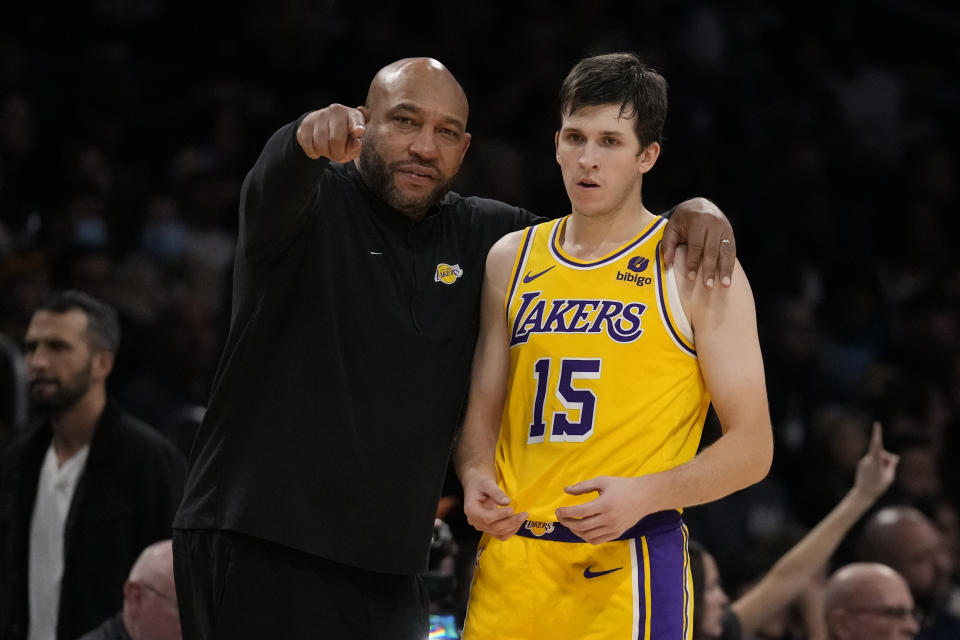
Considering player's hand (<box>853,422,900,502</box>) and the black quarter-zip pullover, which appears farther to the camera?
player's hand (<box>853,422,900,502</box>)

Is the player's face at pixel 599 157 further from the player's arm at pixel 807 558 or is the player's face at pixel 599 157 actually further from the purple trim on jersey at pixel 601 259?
the player's arm at pixel 807 558

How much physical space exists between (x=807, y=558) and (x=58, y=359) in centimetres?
367

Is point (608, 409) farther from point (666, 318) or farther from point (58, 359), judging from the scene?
point (58, 359)

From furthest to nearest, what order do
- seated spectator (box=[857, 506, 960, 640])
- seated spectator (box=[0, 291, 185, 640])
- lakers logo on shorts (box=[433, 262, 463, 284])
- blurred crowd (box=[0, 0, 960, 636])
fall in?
blurred crowd (box=[0, 0, 960, 636])
seated spectator (box=[857, 506, 960, 640])
seated spectator (box=[0, 291, 185, 640])
lakers logo on shorts (box=[433, 262, 463, 284])

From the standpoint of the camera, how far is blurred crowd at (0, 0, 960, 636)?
890cm

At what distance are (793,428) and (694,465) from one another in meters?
7.13

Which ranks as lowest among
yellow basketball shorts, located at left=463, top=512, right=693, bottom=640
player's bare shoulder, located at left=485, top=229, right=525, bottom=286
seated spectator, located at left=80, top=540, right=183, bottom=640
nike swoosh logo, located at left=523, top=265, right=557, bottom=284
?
seated spectator, located at left=80, top=540, right=183, bottom=640

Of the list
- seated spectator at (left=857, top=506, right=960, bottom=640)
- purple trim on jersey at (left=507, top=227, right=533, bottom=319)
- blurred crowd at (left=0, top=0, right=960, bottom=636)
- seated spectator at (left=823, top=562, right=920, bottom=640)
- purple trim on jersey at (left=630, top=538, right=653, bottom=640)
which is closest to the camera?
purple trim on jersey at (left=630, top=538, right=653, bottom=640)

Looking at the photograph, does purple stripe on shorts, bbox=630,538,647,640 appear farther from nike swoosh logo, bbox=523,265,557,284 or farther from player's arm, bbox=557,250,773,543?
nike swoosh logo, bbox=523,265,557,284

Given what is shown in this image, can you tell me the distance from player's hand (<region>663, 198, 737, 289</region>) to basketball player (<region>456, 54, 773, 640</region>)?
1.6 inches

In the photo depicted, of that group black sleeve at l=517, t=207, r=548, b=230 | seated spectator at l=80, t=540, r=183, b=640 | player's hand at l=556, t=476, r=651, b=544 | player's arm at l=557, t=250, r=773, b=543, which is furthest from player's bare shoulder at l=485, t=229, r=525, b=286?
seated spectator at l=80, t=540, r=183, b=640

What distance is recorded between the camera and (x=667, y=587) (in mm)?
4039

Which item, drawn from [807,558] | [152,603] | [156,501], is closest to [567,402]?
[152,603]

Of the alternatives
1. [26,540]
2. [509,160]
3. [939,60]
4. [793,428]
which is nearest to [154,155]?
[509,160]
